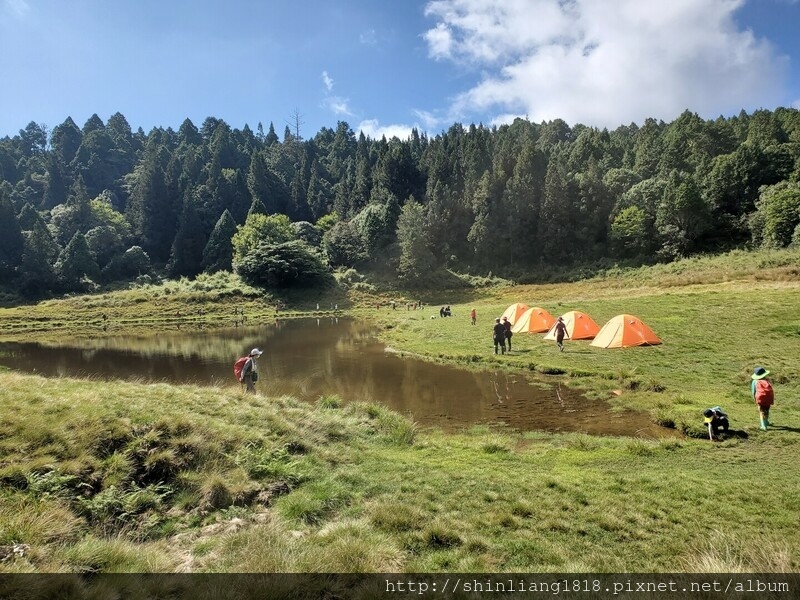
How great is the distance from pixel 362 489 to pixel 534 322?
893 inches

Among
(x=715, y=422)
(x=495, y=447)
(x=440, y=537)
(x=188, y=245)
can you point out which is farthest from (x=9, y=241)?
(x=715, y=422)

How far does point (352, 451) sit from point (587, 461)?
5244mm

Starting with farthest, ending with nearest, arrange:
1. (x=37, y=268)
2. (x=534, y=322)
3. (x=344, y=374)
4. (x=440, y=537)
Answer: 1. (x=37, y=268)
2. (x=534, y=322)
3. (x=344, y=374)
4. (x=440, y=537)

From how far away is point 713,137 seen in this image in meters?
78.6

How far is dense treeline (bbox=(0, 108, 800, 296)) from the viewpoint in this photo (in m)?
61.2

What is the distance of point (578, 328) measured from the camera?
82.7 ft

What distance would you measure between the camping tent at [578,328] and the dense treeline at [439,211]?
40.2 meters

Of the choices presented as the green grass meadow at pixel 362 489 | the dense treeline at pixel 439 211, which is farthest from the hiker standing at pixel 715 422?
the dense treeline at pixel 439 211

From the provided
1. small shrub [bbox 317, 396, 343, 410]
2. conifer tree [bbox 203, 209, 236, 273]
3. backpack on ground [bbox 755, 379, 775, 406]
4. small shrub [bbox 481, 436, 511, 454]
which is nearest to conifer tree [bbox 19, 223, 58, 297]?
conifer tree [bbox 203, 209, 236, 273]

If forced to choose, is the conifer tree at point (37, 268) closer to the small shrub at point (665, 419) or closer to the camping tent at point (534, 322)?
the camping tent at point (534, 322)

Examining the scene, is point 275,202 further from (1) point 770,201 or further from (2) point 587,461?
(2) point 587,461

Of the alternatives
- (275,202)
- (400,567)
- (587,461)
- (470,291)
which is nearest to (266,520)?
(400,567)

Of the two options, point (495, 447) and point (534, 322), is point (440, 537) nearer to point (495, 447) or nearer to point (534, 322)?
point (495, 447)

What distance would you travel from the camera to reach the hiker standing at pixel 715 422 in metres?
10.8
